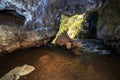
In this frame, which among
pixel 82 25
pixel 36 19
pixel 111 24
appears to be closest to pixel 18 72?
pixel 36 19

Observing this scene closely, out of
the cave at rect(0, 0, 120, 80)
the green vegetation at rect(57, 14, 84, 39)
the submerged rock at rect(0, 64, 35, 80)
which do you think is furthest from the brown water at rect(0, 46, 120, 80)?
the green vegetation at rect(57, 14, 84, 39)

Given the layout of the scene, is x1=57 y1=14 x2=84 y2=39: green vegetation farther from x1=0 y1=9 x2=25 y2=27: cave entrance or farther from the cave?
x1=0 y1=9 x2=25 y2=27: cave entrance

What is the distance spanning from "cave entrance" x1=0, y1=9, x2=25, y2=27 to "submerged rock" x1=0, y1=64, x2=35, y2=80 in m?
5.60

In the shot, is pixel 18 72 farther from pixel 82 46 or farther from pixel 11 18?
pixel 82 46

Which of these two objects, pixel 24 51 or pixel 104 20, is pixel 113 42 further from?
pixel 24 51

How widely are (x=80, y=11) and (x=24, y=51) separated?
7.18m

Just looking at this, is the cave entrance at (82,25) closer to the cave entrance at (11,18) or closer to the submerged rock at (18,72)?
the cave entrance at (11,18)

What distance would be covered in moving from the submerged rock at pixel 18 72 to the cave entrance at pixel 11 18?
220 inches

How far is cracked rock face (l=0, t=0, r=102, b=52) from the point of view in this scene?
2062 cm

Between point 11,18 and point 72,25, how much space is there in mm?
13043

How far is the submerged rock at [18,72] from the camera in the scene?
15641 mm

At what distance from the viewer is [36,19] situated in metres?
21.7

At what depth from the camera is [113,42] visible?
71.0ft

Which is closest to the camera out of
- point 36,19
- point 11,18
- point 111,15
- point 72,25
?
point 36,19
